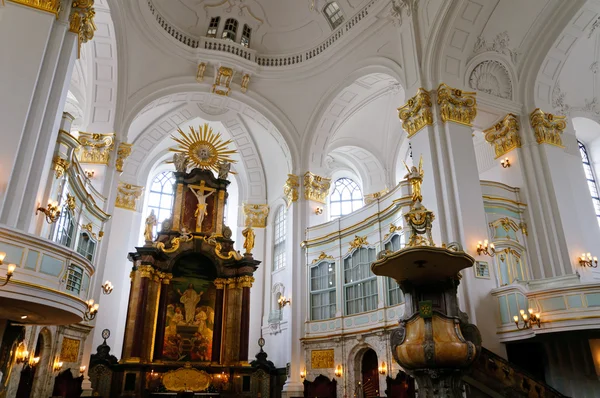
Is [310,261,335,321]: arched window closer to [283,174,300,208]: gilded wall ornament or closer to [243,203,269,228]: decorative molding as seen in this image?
[283,174,300,208]: gilded wall ornament

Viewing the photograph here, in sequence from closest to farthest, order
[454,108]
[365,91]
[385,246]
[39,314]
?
[39,314], [454,108], [385,246], [365,91]

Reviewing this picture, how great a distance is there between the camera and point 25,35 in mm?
10117

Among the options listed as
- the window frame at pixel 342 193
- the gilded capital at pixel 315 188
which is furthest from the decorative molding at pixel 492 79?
the window frame at pixel 342 193

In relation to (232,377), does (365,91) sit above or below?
above

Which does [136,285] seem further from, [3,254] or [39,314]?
[3,254]

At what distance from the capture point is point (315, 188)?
65.6 feet

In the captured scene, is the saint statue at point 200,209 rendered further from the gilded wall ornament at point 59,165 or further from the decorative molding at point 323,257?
the gilded wall ornament at point 59,165

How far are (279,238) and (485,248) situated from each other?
11566 mm

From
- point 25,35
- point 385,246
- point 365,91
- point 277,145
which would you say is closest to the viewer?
point 25,35

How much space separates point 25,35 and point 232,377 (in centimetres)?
1304

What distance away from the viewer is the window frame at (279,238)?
21.7m

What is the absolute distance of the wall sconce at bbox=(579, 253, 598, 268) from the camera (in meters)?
13.4

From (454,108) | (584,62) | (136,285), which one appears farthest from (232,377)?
(584,62)

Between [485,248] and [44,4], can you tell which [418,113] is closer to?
[485,248]
